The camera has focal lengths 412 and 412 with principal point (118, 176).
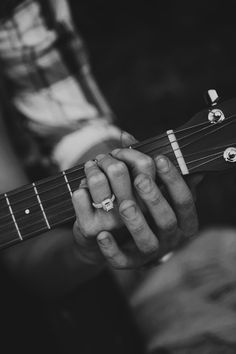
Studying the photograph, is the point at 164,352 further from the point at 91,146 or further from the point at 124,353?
the point at 91,146

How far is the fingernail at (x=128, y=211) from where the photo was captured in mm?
699

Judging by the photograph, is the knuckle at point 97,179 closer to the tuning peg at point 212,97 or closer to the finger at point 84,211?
the finger at point 84,211

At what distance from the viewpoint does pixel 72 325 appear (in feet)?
3.60

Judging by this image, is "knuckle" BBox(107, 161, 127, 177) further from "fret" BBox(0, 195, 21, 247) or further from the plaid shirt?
the plaid shirt

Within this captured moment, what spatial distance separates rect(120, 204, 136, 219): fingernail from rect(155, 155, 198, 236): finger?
77mm

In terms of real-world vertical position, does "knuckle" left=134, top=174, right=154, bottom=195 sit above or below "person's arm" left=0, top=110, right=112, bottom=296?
above

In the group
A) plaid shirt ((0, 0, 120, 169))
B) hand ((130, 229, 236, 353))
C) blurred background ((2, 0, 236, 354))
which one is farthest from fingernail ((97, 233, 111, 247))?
blurred background ((2, 0, 236, 354))

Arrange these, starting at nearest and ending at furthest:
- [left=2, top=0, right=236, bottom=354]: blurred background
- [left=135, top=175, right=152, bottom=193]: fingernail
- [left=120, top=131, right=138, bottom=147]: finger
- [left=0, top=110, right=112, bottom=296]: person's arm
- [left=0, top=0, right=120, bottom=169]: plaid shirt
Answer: [left=135, top=175, right=152, bottom=193]: fingernail, [left=120, top=131, right=138, bottom=147]: finger, [left=0, top=110, right=112, bottom=296]: person's arm, [left=0, top=0, right=120, bottom=169]: plaid shirt, [left=2, top=0, right=236, bottom=354]: blurred background

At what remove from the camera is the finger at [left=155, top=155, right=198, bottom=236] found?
28.1 inches

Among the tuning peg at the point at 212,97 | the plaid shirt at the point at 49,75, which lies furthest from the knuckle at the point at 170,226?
the plaid shirt at the point at 49,75

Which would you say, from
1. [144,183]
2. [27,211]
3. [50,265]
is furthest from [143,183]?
[50,265]

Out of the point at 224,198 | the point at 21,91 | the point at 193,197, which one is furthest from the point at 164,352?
the point at 224,198

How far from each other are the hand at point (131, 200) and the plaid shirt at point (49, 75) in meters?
0.51

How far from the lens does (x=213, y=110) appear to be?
2.39ft
